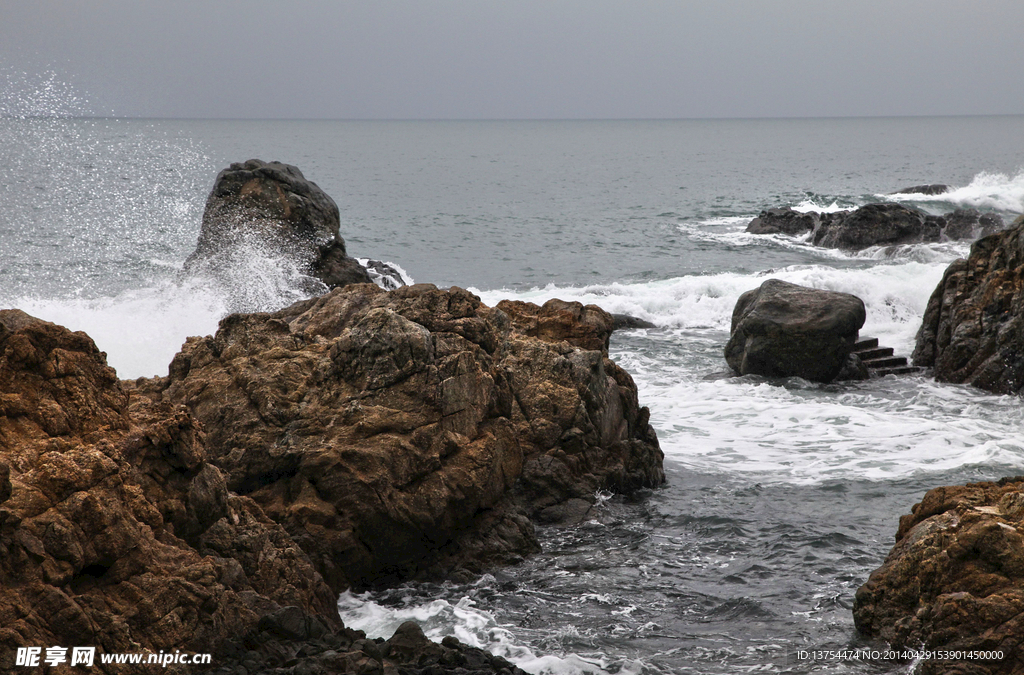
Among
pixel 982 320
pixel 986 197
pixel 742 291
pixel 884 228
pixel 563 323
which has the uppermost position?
pixel 986 197

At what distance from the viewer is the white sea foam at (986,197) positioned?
47062 mm

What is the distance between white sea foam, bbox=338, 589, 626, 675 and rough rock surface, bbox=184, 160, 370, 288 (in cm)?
1109

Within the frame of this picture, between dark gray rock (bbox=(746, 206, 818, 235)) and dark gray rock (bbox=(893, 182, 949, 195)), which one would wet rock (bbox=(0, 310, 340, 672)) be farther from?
dark gray rock (bbox=(893, 182, 949, 195))

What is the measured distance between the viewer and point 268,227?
1767 cm

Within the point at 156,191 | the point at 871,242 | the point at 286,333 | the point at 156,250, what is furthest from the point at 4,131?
the point at 286,333

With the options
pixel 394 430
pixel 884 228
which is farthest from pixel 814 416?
pixel 884 228

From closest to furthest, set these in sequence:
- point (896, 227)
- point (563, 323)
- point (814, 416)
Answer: point (563, 323) < point (814, 416) < point (896, 227)

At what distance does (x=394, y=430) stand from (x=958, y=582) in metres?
4.69

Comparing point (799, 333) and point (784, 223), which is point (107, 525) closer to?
point (799, 333)

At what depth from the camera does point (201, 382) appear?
325 inches

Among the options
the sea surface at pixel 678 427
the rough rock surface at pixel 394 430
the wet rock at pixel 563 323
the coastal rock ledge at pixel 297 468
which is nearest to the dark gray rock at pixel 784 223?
the sea surface at pixel 678 427

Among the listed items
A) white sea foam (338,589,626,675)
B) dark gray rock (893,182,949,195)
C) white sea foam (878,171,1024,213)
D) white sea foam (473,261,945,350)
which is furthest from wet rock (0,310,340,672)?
dark gray rock (893,182,949,195)

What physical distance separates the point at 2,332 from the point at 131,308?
38.7ft

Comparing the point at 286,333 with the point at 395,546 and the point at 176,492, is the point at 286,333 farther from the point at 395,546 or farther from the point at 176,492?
the point at 176,492
